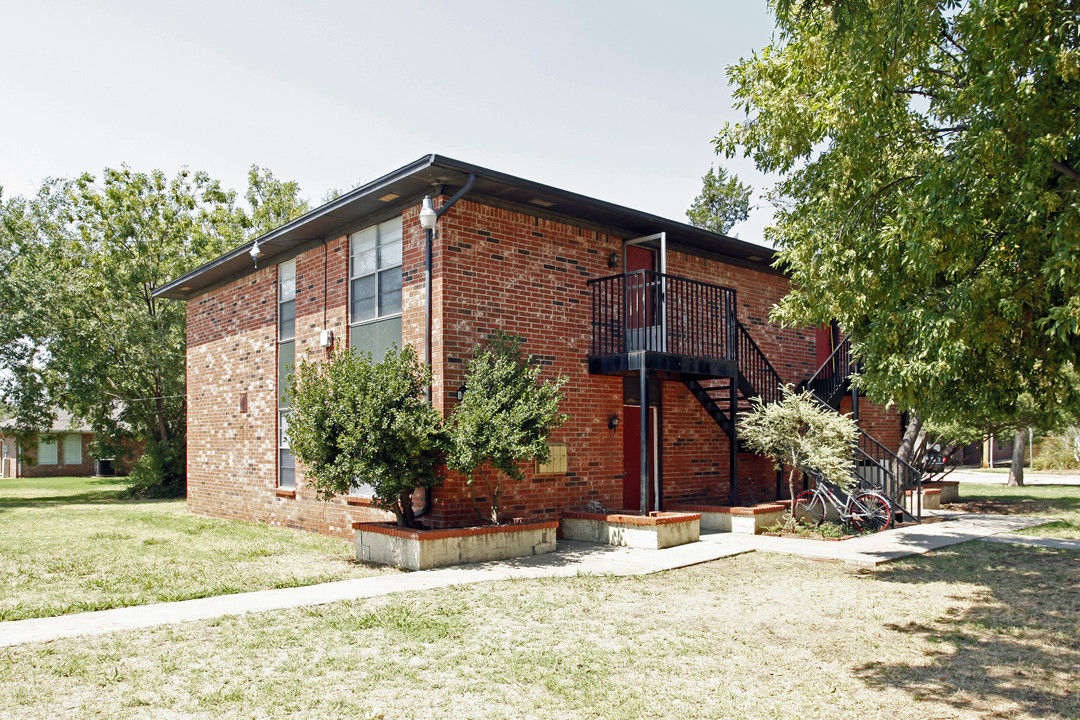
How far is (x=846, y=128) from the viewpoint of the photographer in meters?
7.44

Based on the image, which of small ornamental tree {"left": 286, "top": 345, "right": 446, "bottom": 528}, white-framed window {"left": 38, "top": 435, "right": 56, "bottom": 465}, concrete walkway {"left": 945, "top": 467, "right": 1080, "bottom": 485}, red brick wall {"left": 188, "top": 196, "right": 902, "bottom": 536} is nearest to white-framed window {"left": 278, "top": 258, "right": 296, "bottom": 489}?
red brick wall {"left": 188, "top": 196, "right": 902, "bottom": 536}

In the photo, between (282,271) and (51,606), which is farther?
(282,271)

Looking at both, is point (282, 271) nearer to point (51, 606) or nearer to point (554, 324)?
point (554, 324)

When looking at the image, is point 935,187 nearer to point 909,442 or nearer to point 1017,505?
point 909,442

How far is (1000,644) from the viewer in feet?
18.8

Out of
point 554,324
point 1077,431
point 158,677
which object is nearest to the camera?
point 158,677

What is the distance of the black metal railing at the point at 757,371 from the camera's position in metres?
13.8

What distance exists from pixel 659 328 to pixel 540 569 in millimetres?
4494

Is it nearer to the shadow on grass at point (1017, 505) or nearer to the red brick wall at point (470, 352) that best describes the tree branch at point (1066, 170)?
the red brick wall at point (470, 352)

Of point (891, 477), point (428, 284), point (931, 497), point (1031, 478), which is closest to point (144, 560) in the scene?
point (428, 284)

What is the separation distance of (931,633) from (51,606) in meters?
7.68

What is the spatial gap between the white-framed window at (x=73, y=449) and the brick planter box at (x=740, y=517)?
121ft

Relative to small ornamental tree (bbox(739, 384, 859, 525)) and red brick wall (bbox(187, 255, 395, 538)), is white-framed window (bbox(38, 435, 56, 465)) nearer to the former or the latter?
red brick wall (bbox(187, 255, 395, 538))

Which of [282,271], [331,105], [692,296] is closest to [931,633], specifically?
[692,296]
